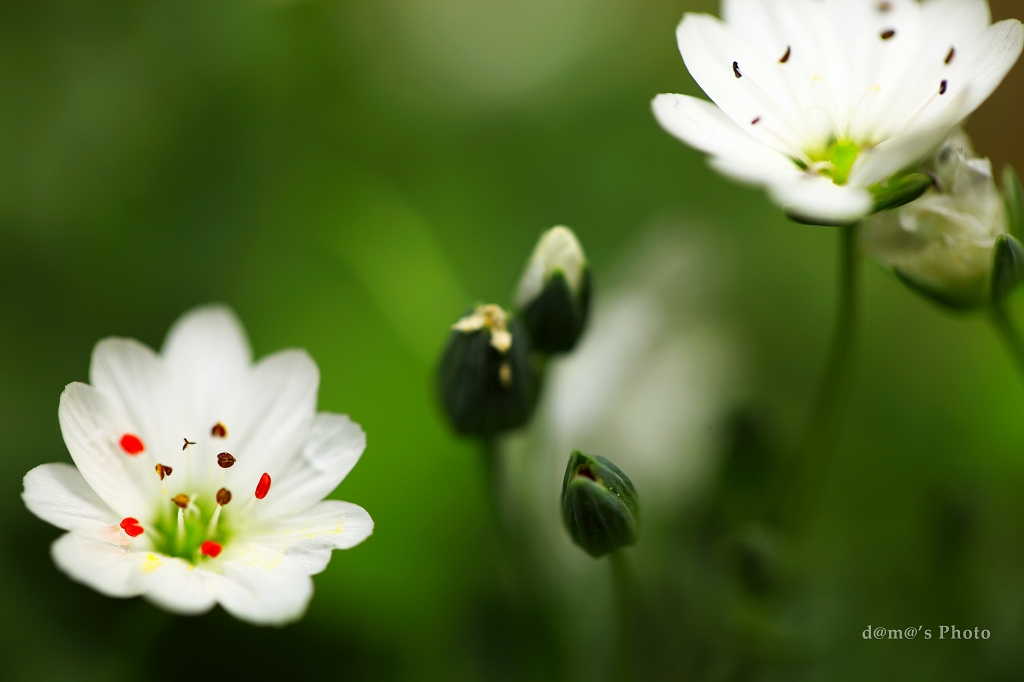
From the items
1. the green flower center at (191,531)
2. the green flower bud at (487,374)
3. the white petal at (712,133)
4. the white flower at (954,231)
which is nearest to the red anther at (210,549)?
the green flower center at (191,531)

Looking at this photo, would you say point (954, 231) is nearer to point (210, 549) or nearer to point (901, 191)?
point (901, 191)

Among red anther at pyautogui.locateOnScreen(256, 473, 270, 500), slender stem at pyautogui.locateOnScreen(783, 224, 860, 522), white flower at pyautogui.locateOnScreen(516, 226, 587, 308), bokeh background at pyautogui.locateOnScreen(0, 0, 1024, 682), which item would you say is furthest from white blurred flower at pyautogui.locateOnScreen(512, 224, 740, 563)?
red anther at pyautogui.locateOnScreen(256, 473, 270, 500)

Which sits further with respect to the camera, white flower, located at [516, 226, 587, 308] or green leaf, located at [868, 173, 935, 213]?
white flower, located at [516, 226, 587, 308]

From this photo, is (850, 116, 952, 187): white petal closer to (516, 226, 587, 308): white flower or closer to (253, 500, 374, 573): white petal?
(516, 226, 587, 308): white flower

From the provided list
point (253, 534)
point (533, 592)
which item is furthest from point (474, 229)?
point (253, 534)

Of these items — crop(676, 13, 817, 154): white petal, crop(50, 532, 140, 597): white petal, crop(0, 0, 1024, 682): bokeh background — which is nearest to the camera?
crop(50, 532, 140, 597): white petal
